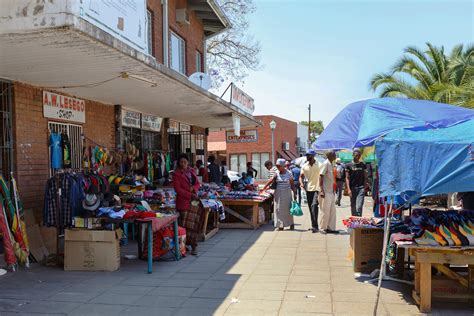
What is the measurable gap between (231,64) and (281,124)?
12.6 meters

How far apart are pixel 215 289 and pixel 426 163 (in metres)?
3.08

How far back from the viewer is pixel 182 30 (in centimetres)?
1454

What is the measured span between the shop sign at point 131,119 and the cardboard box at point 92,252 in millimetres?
4267

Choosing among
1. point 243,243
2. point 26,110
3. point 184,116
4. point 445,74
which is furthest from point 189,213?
point 445,74

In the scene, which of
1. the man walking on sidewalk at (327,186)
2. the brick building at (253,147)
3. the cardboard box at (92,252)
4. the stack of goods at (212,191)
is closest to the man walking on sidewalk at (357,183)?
the man walking on sidewalk at (327,186)

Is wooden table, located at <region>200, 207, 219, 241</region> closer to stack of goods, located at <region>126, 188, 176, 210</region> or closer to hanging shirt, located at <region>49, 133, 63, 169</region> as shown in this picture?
stack of goods, located at <region>126, 188, 176, 210</region>

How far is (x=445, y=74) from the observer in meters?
18.0

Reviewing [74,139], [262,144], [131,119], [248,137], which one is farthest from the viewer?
[262,144]

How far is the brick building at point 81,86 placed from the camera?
478 cm

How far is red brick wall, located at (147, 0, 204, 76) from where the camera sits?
41.7 feet

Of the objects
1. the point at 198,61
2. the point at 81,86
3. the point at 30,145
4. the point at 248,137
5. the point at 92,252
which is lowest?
the point at 92,252

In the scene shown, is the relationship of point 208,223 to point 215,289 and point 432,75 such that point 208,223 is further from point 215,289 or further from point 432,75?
point 432,75

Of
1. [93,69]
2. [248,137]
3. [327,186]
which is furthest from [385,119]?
[248,137]

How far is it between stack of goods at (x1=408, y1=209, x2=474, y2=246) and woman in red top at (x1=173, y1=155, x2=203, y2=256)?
12.7ft
